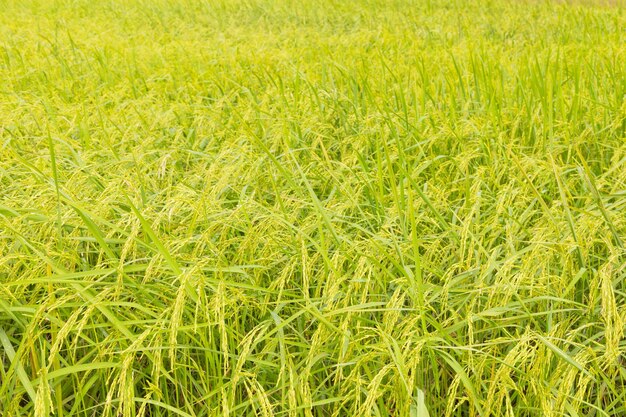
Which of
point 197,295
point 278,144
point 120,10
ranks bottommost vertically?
point 120,10

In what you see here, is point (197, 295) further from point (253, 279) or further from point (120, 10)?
point (120, 10)

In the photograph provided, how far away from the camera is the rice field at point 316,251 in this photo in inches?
55.9

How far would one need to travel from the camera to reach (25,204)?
1881 millimetres

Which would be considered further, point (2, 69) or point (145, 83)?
point (2, 69)

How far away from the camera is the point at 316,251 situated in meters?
1.89

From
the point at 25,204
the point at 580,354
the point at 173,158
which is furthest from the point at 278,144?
the point at 580,354

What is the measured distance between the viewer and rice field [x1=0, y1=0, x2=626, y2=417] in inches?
55.9

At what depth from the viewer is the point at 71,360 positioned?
5.24ft

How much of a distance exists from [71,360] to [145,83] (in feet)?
8.24

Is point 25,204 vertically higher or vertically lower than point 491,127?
higher

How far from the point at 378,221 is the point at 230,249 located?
1.45 ft

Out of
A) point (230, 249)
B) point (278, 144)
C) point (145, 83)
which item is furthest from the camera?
point (145, 83)

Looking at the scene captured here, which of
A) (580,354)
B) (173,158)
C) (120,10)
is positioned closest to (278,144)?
(173,158)

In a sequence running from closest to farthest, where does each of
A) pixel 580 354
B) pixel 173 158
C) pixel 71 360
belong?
1. pixel 580 354
2. pixel 71 360
3. pixel 173 158
